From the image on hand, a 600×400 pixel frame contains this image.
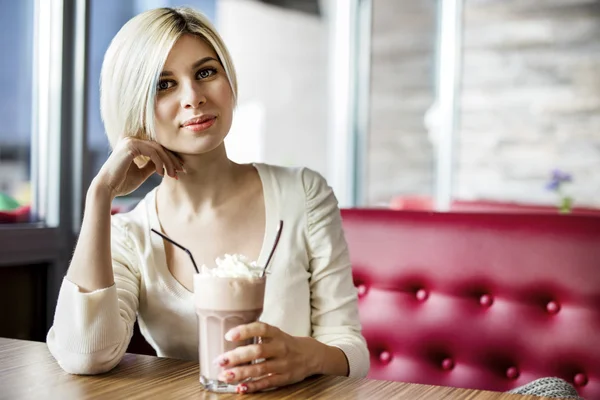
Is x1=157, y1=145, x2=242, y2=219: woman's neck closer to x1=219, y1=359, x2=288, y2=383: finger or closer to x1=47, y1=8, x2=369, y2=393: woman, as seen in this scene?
x1=47, y1=8, x2=369, y2=393: woman

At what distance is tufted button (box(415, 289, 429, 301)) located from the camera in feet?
6.19

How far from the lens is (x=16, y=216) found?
221 cm

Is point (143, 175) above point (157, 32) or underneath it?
underneath

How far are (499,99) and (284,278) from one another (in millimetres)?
4054

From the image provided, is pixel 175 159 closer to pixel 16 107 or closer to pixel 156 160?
pixel 156 160

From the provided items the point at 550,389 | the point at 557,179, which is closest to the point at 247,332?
the point at 550,389

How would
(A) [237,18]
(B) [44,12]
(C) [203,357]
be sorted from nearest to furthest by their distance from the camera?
(C) [203,357] < (B) [44,12] < (A) [237,18]

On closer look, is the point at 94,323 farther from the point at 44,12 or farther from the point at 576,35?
the point at 576,35

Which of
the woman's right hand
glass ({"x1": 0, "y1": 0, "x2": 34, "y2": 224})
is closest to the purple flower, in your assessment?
glass ({"x1": 0, "y1": 0, "x2": 34, "y2": 224})

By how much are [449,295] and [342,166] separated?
2765mm

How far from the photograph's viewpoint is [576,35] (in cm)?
492

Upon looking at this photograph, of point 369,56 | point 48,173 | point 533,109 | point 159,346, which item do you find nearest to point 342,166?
point 369,56

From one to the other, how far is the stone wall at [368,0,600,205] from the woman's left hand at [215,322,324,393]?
3.95 metres

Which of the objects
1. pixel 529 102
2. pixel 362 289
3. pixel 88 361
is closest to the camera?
pixel 88 361
